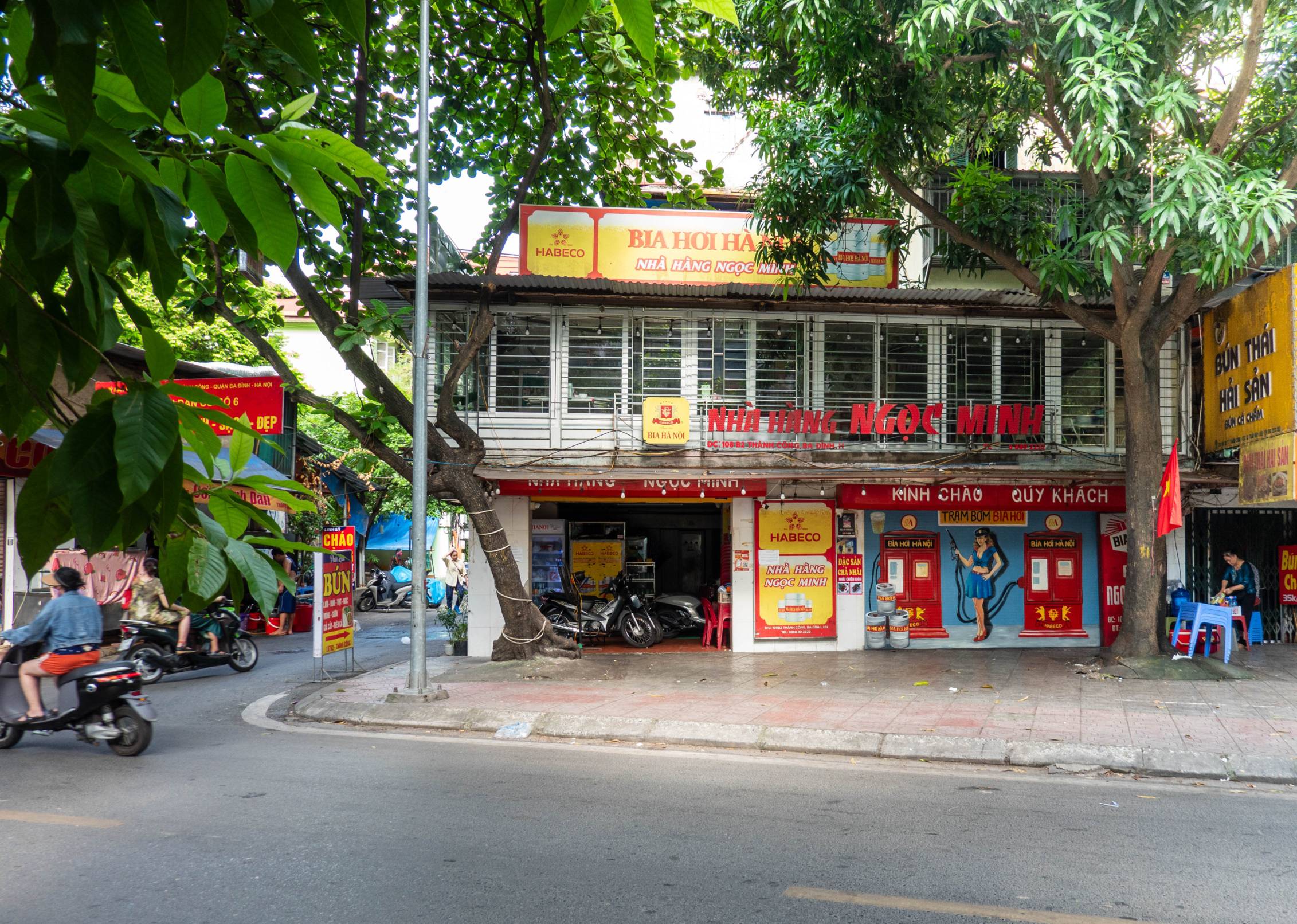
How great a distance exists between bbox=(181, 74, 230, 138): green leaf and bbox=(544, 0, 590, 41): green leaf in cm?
57

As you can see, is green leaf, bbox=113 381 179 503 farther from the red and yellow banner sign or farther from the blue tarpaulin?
the blue tarpaulin

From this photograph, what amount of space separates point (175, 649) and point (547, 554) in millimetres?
6101

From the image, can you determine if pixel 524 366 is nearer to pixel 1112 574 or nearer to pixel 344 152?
pixel 1112 574

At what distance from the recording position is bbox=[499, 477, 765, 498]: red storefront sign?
14070mm

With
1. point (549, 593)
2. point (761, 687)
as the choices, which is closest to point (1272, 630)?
point (761, 687)

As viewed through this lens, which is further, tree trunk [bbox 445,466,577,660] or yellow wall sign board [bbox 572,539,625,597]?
yellow wall sign board [bbox 572,539,625,597]

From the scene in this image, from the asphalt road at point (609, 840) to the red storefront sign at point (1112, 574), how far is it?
8.18 metres

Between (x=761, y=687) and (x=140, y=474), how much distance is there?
10829mm

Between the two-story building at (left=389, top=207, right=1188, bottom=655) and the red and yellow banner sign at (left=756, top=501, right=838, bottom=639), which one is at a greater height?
the two-story building at (left=389, top=207, right=1188, bottom=655)

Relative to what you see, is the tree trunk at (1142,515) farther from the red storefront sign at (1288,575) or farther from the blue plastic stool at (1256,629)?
the red storefront sign at (1288,575)

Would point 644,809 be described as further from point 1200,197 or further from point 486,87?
point 486,87

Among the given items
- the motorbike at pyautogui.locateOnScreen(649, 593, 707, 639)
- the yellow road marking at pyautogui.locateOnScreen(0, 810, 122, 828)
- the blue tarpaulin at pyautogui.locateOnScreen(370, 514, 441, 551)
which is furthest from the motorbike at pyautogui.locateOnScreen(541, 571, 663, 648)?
the blue tarpaulin at pyautogui.locateOnScreen(370, 514, 441, 551)

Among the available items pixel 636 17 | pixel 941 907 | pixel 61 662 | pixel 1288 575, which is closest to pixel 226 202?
pixel 636 17

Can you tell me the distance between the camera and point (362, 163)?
1.76 metres
